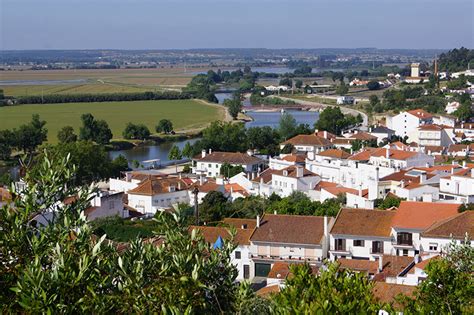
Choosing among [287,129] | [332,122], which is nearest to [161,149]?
[287,129]

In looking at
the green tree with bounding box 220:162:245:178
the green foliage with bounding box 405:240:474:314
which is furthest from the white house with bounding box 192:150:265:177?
the green foliage with bounding box 405:240:474:314

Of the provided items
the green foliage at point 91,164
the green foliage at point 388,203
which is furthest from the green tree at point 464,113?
the green foliage at point 388,203

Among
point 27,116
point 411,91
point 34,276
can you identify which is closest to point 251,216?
point 34,276

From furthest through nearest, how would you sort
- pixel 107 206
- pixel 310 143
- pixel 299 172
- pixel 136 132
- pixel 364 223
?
pixel 136 132, pixel 310 143, pixel 299 172, pixel 107 206, pixel 364 223

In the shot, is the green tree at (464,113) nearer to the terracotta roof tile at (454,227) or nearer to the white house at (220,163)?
the white house at (220,163)

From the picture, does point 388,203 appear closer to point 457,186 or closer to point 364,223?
point 457,186

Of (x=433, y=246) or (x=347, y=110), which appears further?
(x=347, y=110)

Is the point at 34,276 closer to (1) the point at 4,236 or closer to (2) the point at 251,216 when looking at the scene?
(1) the point at 4,236
